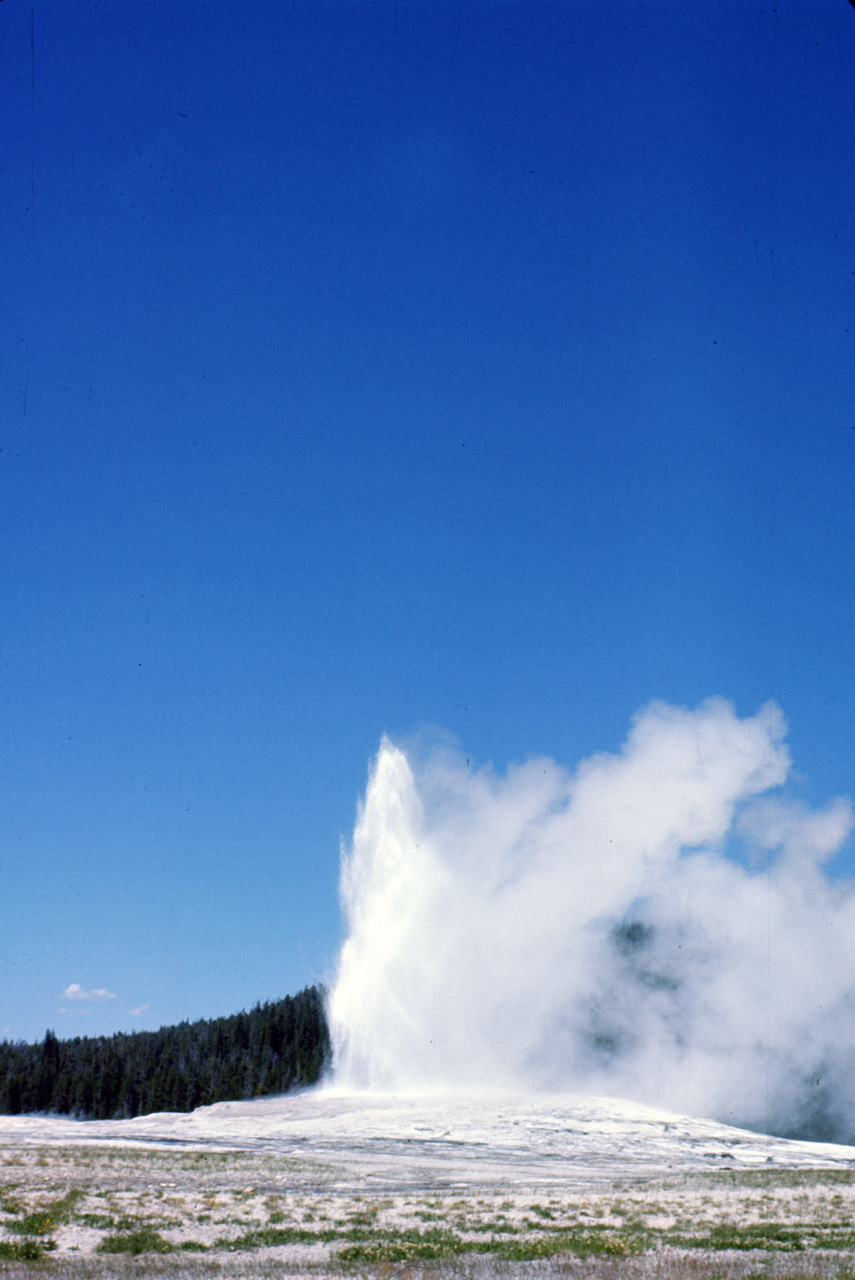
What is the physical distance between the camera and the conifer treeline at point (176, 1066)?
369ft

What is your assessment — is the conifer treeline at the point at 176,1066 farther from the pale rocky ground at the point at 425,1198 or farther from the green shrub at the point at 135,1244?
the green shrub at the point at 135,1244

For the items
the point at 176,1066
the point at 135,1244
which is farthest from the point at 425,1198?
the point at 176,1066

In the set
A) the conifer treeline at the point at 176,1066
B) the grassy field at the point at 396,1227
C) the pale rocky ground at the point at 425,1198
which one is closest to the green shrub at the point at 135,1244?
the grassy field at the point at 396,1227

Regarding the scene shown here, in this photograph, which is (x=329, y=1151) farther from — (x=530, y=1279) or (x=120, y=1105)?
(x=120, y=1105)

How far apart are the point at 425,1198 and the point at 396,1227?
6.88 m

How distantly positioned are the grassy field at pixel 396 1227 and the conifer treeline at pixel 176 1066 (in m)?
77.1

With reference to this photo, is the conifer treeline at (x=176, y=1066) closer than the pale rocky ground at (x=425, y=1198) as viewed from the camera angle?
No

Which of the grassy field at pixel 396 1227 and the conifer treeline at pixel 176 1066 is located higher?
the grassy field at pixel 396 1227

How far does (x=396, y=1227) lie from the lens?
77.9ft

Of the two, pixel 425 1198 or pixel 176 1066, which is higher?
pixel 425 1198

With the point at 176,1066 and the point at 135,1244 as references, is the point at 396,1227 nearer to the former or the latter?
the point at 135,1244

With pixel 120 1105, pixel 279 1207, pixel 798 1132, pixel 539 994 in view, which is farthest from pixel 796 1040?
pixel 279 1207

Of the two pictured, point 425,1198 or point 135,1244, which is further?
point 425,1198

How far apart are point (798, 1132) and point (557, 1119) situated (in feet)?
143
